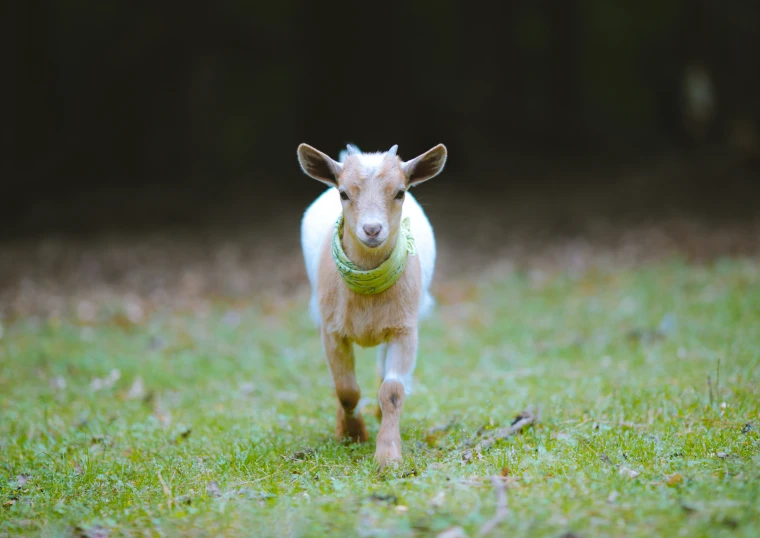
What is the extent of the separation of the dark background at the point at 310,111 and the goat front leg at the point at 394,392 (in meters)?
12.6

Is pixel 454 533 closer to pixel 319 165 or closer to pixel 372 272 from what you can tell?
pixel 372 272

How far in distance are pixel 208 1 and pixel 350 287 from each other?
16618 mm

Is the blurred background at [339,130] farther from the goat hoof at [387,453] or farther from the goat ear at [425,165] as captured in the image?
the goat hoof at [387,453]

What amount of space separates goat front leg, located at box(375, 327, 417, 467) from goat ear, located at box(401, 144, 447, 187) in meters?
1.01

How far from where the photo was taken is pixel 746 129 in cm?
1934

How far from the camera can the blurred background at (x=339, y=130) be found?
1541 cm

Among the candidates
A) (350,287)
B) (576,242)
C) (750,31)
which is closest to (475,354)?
(350,287)

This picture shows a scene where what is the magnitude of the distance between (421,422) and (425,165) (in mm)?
1765

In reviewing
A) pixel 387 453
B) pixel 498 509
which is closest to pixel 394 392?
pixel 387 453

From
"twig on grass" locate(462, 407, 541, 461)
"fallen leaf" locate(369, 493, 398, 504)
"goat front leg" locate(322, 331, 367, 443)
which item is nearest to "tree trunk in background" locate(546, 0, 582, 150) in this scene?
"twig on grass" locate(462, 407, 541, 461)

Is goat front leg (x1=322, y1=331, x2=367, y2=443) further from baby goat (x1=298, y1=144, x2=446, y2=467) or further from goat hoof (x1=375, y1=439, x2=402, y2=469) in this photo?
goat hoof (x1=375, y1=439, x2=402, y2=469)

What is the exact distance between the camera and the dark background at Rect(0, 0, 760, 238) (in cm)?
1842

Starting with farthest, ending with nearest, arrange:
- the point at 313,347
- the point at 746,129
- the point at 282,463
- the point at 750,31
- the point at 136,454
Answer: the point at 746,129
the point at 750,31
the point at 313,347
the point at 136,454
the point at 282,463

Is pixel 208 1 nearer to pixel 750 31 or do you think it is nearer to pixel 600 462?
pixel 750 31
